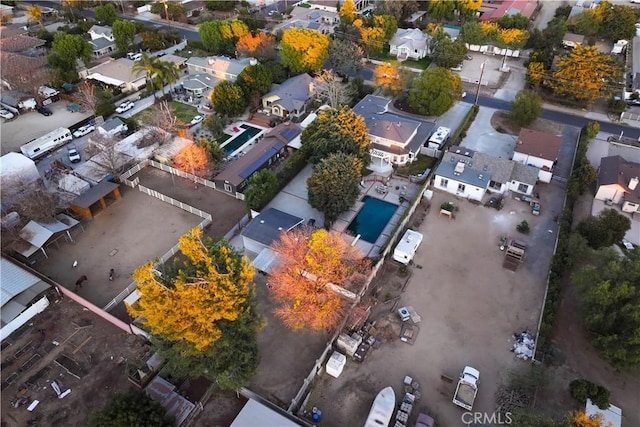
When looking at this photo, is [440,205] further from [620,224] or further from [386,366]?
[386,366]

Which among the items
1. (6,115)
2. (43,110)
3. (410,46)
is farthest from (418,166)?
(6,115)

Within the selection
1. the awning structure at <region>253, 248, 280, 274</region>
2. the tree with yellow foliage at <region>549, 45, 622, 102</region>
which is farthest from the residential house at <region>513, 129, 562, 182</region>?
the awning structure at <region>253, 248, 280, 274</region>

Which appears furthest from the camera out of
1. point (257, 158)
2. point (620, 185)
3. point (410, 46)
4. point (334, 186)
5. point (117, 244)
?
point (410, 46)

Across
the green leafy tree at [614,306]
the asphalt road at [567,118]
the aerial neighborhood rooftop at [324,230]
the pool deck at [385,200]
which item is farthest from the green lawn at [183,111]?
the green leafy tree at [614,306]

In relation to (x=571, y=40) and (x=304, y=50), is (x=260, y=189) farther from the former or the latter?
(x=571, y=40)

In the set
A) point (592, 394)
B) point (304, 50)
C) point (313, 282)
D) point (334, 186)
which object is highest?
point (304, 50)

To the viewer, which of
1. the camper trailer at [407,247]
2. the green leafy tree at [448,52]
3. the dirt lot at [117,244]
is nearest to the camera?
the dirt lot at [117,244]

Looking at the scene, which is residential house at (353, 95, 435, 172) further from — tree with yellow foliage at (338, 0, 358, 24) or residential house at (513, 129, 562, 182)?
tree with yellow foliage at (338, 0, 358, 24)

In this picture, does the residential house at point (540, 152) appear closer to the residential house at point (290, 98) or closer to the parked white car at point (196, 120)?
the residential house at point (290, 98)
